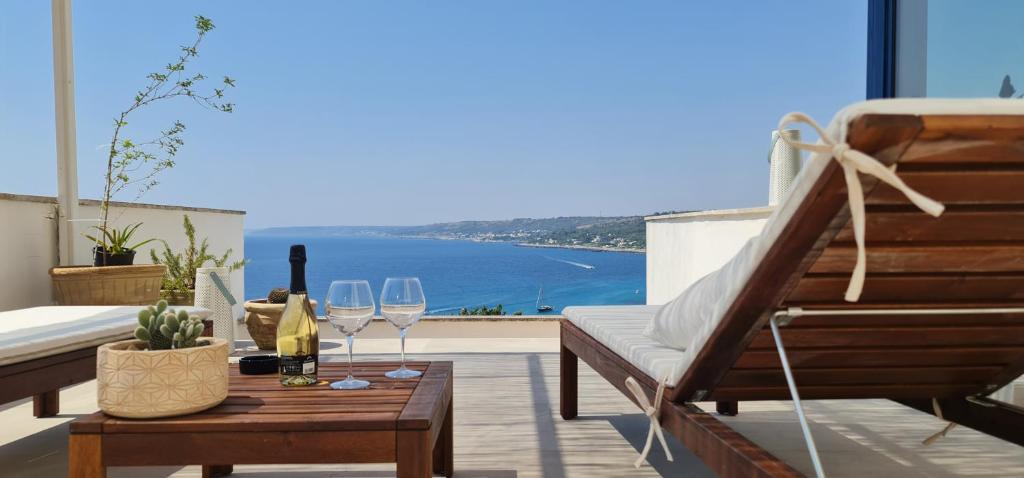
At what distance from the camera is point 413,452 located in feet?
4.36

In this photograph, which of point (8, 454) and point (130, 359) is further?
point (8, 454)

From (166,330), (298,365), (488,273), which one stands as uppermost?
(166,330)

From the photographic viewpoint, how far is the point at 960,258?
1173 mm

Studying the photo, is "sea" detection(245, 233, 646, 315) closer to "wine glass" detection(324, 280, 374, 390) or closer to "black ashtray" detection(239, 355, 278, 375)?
"black ashtray" detection(239, 355, 278, 375)

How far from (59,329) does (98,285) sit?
1.77 m

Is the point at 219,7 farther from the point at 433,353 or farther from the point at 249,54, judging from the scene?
the point at 433,353

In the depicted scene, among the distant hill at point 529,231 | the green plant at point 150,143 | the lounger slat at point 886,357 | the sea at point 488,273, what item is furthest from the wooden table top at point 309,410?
the sea at point 488,273

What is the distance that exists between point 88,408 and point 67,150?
190 centimetres

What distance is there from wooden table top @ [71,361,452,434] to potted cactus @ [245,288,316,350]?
2867mm

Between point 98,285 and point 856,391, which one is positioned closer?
point 856,391

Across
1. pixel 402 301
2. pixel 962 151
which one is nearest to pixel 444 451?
pixel 402 301

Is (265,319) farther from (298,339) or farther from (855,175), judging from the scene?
(855,175)

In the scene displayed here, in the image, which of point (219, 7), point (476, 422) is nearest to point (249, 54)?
point (219, 7)

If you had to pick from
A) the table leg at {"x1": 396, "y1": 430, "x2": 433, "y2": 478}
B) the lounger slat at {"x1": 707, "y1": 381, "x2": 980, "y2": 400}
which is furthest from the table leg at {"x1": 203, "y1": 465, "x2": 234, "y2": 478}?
the lounger slat at {"x1": 707, "y1": 381, "x2": 980, "y2": 400}
